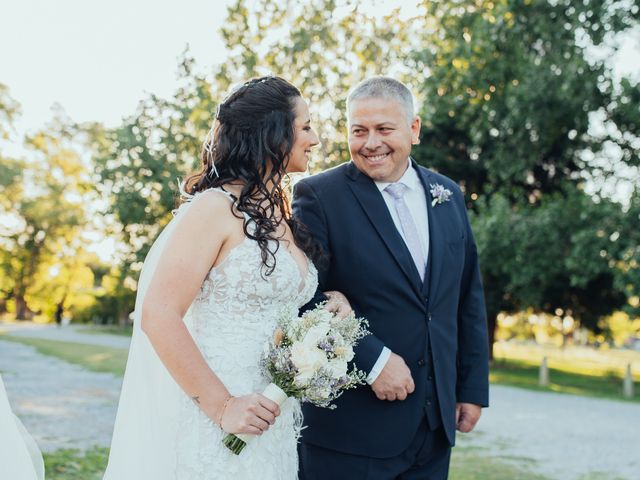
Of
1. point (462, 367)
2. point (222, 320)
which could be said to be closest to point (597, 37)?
point (462, 367)

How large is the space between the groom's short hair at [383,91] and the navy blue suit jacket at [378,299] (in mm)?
383

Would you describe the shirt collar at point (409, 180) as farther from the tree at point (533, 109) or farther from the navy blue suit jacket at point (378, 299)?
the tree at point (533, 109)

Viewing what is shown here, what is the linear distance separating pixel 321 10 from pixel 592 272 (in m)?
11.0

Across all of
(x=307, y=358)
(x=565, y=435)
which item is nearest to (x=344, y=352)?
(x=307, y=358)

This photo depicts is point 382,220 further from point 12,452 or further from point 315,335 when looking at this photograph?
point 12,452

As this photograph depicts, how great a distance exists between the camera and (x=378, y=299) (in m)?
3.61

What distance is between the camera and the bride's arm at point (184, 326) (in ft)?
9.02

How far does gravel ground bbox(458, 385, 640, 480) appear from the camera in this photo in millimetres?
9703

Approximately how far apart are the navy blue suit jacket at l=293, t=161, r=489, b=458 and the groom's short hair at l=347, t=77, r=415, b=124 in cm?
38

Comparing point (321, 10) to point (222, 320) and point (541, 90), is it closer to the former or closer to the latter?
point (541, 90)

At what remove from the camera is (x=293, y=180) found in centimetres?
391

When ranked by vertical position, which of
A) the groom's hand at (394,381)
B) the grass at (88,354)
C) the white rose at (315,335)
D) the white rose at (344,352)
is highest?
the white rose at (315,335)

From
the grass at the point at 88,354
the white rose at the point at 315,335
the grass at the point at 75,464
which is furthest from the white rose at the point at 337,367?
the grass at the point at 88,354

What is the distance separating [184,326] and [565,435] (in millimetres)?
10670
